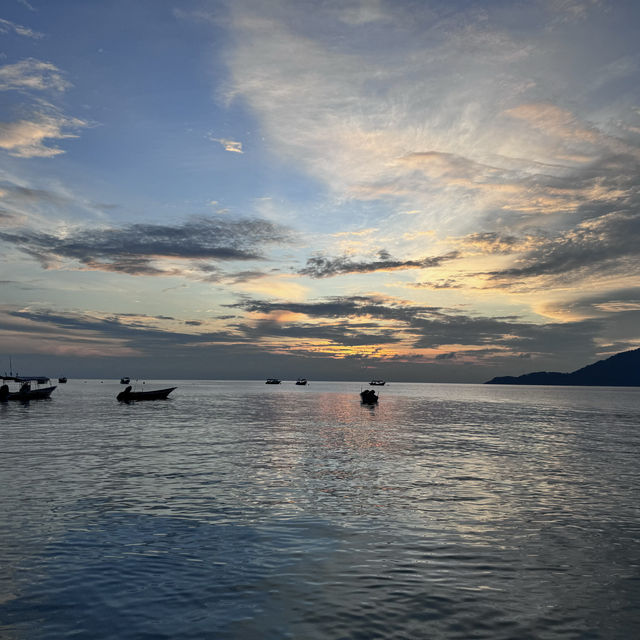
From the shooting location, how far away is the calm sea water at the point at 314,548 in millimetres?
11430

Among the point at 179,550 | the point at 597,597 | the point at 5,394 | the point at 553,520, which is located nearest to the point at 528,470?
the point at 553,520

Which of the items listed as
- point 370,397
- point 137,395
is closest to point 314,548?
point 137,395

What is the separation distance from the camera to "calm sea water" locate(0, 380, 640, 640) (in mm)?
11430

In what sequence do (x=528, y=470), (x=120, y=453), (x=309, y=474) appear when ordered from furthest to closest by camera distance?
(x=120, y=453) < (x=528, y=470) < (x=309, y=474)

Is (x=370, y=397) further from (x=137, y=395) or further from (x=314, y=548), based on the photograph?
(x=314, y=548)

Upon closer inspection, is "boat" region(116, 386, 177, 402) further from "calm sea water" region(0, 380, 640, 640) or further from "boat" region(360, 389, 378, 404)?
"calm sea water" region(0, 380, 640, 640)

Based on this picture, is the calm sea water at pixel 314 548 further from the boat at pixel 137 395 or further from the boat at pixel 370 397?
the boat at pixel 370 397

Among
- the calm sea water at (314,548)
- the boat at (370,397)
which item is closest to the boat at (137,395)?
the boat at (370,397)

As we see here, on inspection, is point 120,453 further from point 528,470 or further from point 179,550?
point 528,470

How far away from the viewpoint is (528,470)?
109ft

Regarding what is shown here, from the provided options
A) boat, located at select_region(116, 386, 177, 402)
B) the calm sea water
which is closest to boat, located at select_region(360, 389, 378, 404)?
boat, located at select_region(116, 386, 177, 402)

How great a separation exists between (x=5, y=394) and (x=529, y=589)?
120368mm

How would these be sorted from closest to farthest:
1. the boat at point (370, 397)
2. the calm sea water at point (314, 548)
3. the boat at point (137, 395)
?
the calm sea water at point (314, 548), the boat at point (137, 395), the boat at point (370, 397)

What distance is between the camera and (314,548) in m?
16.4
